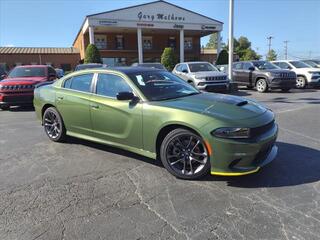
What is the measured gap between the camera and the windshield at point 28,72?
12.5 m

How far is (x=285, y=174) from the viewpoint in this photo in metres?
4.34

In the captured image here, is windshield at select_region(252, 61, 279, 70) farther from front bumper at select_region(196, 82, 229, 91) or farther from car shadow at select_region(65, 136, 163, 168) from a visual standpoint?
car shadow at select_region(65, 136, 163, 168)

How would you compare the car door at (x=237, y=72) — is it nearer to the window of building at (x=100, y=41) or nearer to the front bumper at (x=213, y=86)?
the front bumper at (x=213, y=86)

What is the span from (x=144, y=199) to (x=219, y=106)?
5.28 feet

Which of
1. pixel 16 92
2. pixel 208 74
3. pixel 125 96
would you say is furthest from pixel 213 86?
pixel 125 96

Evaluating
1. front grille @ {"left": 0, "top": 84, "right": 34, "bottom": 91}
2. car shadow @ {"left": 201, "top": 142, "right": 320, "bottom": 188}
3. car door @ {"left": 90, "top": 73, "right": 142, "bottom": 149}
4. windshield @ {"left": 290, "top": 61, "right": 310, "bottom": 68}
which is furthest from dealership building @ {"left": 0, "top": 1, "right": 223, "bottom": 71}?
car shadow @ {"left": 201, "top": 142, "right": 320, "bottom": 188}

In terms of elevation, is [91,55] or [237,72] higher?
[91,55]

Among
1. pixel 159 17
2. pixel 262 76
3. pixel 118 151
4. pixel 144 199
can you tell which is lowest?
pixel 144 199

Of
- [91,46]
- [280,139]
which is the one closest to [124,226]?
[280,139]

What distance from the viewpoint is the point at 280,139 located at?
6176mm

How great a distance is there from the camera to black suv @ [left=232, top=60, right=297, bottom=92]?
50.1 ft

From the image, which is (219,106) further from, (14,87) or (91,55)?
(91,55)

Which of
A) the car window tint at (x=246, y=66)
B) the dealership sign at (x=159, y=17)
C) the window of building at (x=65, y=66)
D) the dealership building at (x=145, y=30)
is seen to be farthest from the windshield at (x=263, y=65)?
the window of building at (x=65, y=66)

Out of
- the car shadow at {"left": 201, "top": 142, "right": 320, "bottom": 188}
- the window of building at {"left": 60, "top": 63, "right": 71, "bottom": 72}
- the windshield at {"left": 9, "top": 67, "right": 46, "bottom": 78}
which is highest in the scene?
the window of building at {"left": 60, "top": 63, "right": 71, "bottom": 72}
